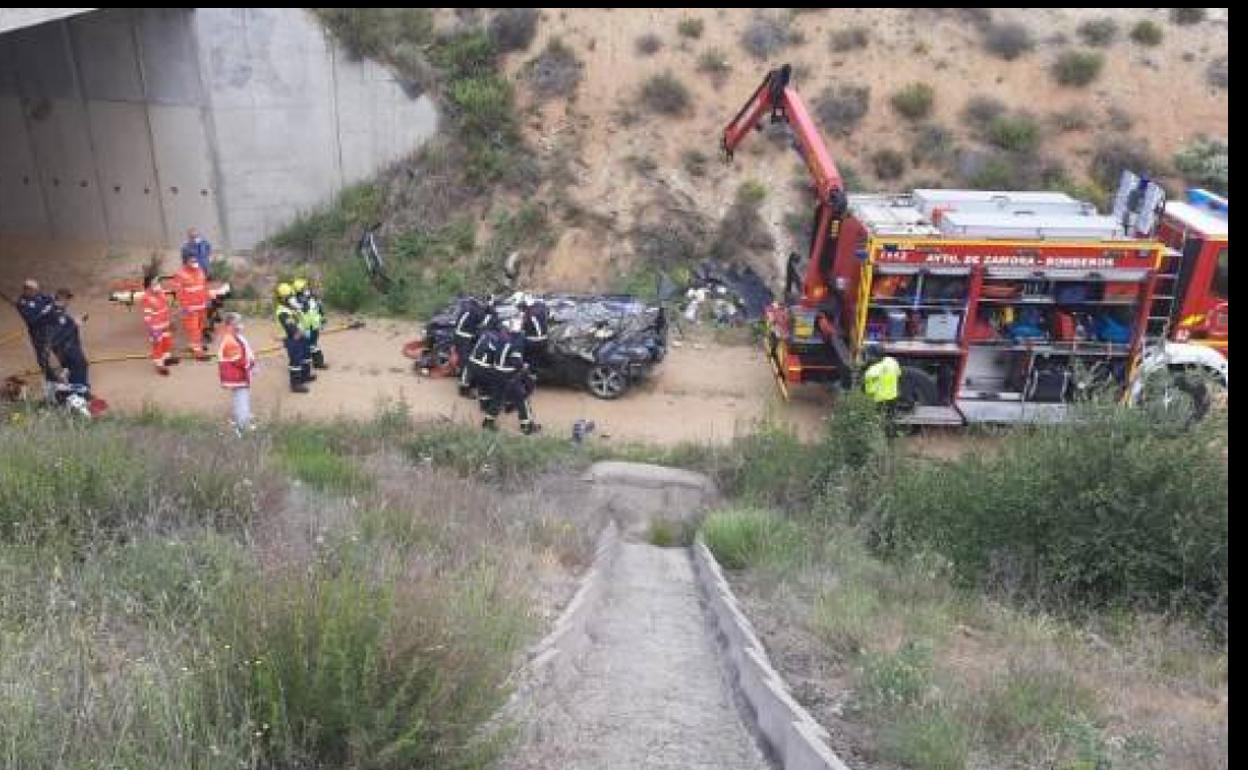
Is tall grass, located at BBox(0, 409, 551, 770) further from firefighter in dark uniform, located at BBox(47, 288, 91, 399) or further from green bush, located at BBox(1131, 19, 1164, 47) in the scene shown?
green bush, located at BBox(1131, 19, 1164, 47)

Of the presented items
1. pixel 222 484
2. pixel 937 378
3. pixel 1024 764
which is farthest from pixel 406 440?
pixel 1024 764

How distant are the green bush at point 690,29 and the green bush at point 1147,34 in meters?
9.06

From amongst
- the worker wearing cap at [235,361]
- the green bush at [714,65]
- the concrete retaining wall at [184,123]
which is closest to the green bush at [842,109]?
the green bush at [714,65]

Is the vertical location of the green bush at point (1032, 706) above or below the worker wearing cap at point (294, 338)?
above

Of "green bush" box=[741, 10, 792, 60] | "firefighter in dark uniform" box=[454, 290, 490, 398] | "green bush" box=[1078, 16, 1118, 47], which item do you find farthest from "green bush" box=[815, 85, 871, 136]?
"firefighter in dark uniform" box=[454, 290, 490, 398]

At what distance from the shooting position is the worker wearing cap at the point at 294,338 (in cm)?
1318

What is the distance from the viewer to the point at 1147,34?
20.7 m

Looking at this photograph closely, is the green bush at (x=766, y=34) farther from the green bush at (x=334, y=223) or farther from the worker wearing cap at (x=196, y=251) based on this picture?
the worker wearing cap at (x=196, y=251)

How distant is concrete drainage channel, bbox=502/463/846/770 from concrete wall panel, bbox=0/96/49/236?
15.4 m

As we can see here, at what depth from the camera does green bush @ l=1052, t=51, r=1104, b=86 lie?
19.8 metres

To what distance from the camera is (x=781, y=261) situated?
1758 centimetres

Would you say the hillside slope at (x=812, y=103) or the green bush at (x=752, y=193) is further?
the hillside slope at (x=812, y=103)

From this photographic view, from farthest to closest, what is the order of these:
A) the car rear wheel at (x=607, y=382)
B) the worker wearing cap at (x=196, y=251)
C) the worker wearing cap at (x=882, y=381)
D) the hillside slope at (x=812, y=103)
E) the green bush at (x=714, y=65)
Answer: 1. the green bush at (x=714, y=65)
2. the hillside slope at (x=812, y=103)
3. the worker wearing cap at (x=196, y=251)
4. the car rear wheel at (x=607, y=382)
5. the worker wearing cap at (x=882, y=381)
